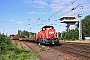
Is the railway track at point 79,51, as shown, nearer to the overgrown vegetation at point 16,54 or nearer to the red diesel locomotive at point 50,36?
the overgrown vegetation at point 16,54

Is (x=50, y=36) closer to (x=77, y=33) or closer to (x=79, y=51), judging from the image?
(x=79, y=51)

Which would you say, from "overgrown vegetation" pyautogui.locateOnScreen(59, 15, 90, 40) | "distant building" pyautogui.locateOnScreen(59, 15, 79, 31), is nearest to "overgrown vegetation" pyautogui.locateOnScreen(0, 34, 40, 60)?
"overgrown vegetation" pyautogui.locateOnScreen(59, 15, 90, 40)

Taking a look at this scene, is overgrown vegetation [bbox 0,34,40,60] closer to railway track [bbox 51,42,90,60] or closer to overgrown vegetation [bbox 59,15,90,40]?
railway track [bbox 51,42,90,60]

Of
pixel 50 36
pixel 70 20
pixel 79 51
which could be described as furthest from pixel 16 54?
pixel 70 20

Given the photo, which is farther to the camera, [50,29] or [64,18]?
[64,18]

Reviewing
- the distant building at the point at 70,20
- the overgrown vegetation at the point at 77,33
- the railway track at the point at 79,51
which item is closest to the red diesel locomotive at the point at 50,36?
the railway track at the point at 79,51

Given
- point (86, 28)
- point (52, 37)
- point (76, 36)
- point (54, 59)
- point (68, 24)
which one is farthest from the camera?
point (68, 24)

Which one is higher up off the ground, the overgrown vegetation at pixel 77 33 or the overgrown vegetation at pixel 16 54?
the overgrown vegetation at pixel 77 33

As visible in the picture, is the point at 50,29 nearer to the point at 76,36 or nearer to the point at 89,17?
the point at 76,36

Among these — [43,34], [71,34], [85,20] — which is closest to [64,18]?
[85,20]

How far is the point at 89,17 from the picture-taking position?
127188 millimetres

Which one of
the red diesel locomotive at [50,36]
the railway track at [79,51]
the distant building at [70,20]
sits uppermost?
the distant building at [70,20]

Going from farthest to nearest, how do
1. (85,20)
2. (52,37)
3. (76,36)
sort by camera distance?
(85,20) → (76,36) → (52,37)

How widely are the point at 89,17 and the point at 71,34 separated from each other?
139ft
